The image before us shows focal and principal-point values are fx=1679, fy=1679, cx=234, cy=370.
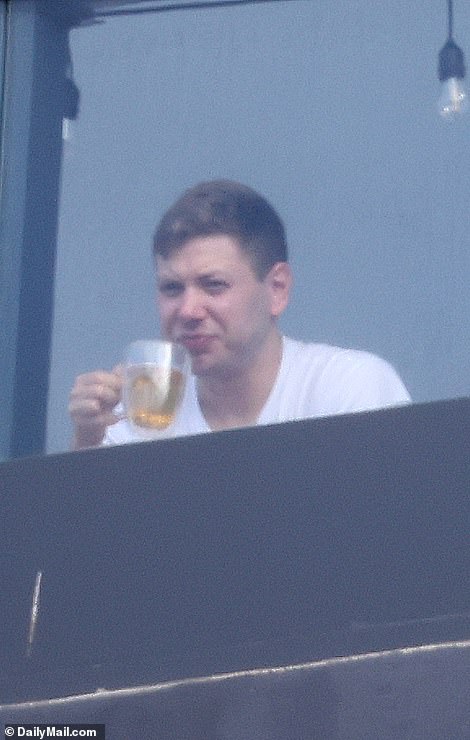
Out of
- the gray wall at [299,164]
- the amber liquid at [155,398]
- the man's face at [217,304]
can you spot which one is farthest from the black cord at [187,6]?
the amber liquid at [155,398]

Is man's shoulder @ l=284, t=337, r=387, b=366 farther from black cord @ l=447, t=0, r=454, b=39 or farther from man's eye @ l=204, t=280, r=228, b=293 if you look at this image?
black cord @ l=447, t=0, r=454, b=39

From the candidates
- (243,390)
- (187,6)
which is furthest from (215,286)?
(187,6)

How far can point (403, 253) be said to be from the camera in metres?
2.62

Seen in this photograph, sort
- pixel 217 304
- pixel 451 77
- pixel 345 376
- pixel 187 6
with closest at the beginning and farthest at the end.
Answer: pixel 345 376 → pixel 451 77 → pixel 217 304 → pixel 187 6

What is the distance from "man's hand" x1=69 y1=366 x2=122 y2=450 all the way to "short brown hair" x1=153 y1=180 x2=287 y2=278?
0.26 m

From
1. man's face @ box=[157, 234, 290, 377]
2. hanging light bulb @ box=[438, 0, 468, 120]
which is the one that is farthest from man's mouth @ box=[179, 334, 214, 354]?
hanging light bulb @ box=[438, 0, 468, 120]

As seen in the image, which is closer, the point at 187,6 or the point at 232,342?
the point at 232,342

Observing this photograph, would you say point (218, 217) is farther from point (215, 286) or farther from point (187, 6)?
point (187, 6)

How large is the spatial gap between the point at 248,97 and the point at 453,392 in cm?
65

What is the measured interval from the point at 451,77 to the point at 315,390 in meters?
0.54

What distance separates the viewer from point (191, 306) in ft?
8.95

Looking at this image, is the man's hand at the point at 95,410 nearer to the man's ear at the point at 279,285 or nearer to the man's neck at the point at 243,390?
the man's neck at the point at 243,390

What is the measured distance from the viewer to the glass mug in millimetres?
2559

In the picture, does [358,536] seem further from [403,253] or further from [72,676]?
[403,253]
